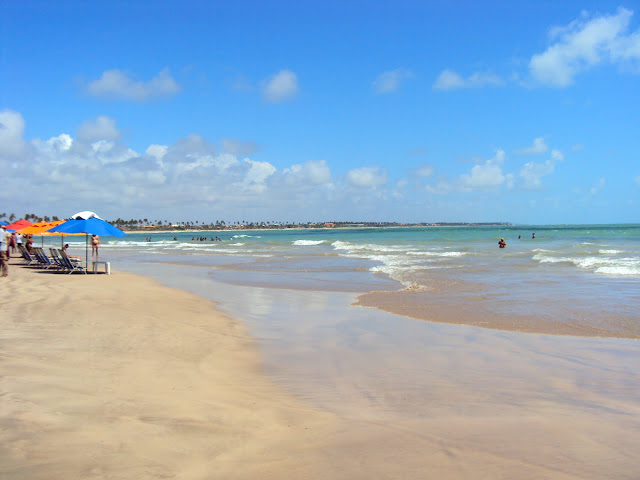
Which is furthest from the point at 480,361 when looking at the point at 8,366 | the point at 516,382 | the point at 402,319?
the point at 8,366

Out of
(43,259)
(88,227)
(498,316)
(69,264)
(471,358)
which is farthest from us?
(43,259)

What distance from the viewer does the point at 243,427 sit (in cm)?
405

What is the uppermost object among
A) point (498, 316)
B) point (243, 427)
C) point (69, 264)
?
point (69, 264)

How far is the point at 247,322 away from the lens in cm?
943

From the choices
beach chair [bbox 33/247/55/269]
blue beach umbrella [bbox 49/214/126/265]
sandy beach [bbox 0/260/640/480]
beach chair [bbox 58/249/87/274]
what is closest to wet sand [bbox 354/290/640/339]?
sandy beach [bbox 0/260/640/480]

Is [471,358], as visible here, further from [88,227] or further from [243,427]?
[88,227]

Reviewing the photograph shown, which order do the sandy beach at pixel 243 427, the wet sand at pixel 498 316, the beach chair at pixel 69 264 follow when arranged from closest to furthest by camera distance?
the sandy beach at pixel 243 427 → the wet sand at pixel 498 316 → the beach chair at pixel 69 264

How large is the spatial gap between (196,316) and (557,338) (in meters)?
6.64

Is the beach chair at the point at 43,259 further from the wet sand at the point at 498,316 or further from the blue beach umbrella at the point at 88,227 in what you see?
the wet sand at the point at 498,316

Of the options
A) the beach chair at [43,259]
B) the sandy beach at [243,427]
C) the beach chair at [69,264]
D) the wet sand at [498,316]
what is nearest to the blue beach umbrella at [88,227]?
the beach chair at [69,264]

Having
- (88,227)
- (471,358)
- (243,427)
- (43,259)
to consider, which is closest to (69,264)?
(88,227)

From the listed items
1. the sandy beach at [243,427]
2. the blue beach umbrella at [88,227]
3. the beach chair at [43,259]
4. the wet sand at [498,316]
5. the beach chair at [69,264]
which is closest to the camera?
the sandy beach at [243,427]

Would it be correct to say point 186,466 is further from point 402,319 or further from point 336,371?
point 402,319

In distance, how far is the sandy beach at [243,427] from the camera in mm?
3326
